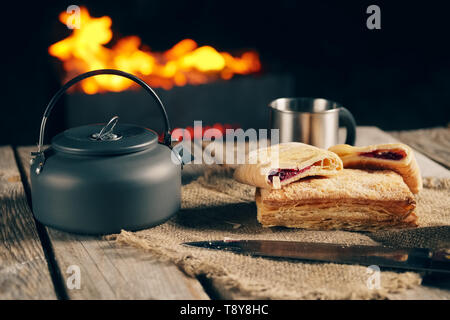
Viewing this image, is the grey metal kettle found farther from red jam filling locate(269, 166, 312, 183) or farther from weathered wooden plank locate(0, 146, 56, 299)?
red jam filling locate(269, 166, 312, 183)

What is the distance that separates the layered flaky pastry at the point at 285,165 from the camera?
1155 mm

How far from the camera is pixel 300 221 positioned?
115 cm

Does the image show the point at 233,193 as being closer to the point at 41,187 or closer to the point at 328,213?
the point at 328,213

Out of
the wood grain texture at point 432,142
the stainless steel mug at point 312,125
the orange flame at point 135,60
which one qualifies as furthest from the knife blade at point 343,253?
the orange flame at point 135,60

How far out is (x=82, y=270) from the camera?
0.95 meters

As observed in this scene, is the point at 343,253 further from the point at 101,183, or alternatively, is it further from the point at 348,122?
the point at 348,122

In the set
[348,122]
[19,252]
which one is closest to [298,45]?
[348,122]

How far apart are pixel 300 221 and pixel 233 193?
0.84ft

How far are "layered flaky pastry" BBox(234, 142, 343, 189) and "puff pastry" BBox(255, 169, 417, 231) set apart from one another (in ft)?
0.07

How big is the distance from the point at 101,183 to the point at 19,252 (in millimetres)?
190

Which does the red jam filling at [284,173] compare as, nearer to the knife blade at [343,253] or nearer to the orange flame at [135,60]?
the knife blade at [343,253]

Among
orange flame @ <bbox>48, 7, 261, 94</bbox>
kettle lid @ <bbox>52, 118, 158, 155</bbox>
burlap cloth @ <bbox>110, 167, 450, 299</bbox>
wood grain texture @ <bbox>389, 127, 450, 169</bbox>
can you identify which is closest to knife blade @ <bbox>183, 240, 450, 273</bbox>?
burlap cloth @ <bbox>110, 167, 450, 299</bbox>

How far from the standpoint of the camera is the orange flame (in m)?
2.25
